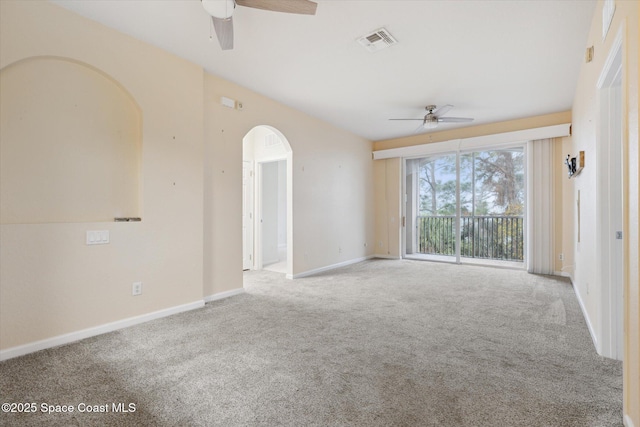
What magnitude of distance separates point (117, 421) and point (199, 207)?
2329 mm

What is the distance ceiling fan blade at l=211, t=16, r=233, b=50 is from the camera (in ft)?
7.64

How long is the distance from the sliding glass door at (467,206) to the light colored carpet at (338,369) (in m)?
2.94

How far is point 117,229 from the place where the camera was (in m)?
2.91

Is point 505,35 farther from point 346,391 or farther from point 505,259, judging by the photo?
point 505,259

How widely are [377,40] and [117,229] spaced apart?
3146mm

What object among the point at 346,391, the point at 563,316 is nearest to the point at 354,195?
the point at 563,316

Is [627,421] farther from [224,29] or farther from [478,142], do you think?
[478,142]

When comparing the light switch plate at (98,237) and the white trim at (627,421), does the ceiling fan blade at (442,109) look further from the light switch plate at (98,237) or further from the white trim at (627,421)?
the light switch plate at (98,237)

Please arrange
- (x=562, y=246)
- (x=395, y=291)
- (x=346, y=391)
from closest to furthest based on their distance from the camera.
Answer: (x=346, y=391) → (x=395, y=291) → (x=562, y=246)

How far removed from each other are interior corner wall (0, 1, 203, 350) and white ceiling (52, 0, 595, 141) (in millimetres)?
231

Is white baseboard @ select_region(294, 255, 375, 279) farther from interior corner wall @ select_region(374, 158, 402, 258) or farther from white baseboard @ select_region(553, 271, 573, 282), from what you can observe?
white baseboard @ select_region(553, 271, 573, 282)

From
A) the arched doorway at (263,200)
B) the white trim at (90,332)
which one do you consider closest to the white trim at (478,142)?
the arched doorway at (263,200)

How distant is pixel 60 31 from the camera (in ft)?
8.43

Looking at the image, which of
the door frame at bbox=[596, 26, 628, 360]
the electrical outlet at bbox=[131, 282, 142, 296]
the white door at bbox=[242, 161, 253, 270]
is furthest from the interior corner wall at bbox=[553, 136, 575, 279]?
the electrical outlet at bbox=[131, 282, 142, 296]
